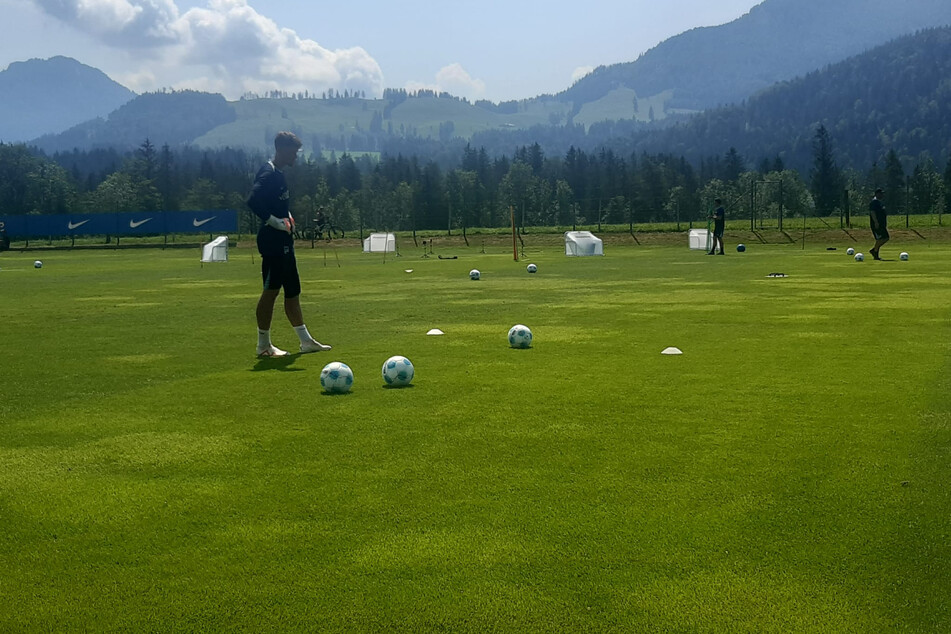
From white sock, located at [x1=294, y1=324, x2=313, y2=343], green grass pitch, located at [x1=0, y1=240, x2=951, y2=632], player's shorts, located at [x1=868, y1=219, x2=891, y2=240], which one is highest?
player's shorts, located at [x1=868, y1=219, x2=891, y2=240]

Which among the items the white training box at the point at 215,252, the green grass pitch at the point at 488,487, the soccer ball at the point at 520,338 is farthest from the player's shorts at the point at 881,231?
the white training box at the point at 215,252

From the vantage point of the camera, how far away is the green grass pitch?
4.30 meters

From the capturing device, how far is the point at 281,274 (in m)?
12.9

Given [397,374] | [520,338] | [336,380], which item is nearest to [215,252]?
[520,338]

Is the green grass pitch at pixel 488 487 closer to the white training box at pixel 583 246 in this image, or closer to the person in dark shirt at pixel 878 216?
the person in dark shirt at pixel 878 216

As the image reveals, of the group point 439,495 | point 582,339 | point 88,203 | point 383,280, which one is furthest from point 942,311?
point 88,203

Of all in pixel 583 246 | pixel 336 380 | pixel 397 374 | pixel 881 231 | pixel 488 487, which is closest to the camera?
pixel 488 487

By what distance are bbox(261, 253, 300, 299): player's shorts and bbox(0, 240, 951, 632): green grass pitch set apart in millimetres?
1102

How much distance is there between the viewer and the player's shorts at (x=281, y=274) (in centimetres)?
1280

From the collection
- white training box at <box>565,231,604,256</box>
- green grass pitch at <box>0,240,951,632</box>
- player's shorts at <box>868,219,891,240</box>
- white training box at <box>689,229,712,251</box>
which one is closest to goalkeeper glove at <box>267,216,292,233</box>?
green grass pitch at <box>0,240,951,632</box>

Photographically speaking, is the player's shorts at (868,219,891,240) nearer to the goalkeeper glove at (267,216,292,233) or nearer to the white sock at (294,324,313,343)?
the white sock at (294,324,313,343)

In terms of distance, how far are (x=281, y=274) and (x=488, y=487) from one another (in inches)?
299

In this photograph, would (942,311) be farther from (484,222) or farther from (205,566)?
(484,222)

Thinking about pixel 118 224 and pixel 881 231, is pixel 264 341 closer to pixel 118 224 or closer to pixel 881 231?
pixel 881 231
